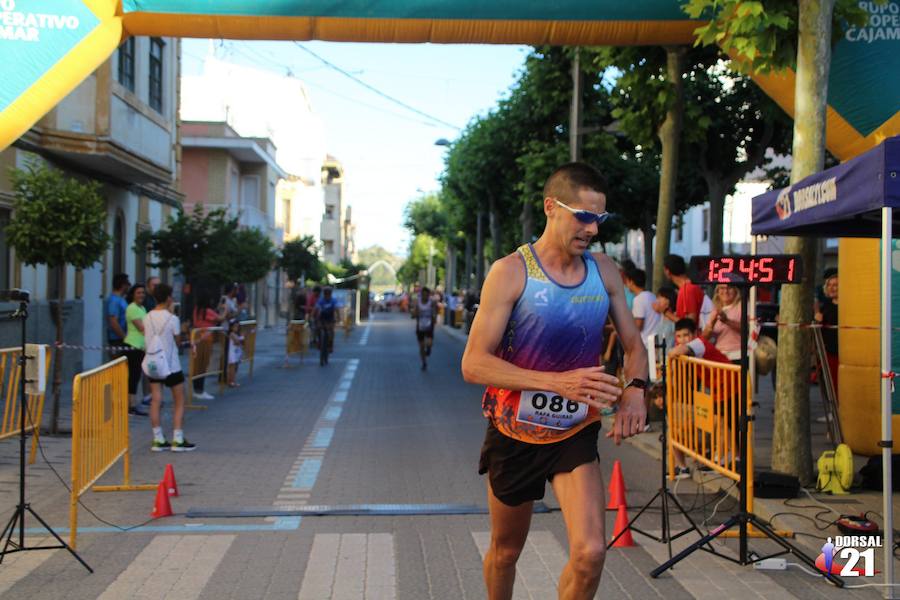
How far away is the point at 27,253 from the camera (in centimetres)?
1273

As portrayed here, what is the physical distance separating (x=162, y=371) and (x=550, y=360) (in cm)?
774

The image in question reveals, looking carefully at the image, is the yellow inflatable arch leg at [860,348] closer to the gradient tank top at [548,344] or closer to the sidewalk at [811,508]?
the sidewalk at [811,508]

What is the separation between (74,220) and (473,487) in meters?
6.15

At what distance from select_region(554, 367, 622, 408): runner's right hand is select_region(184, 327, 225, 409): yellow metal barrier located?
12501 mm

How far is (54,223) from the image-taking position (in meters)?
12.6

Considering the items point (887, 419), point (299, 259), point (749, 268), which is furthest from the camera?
point (299, 259)

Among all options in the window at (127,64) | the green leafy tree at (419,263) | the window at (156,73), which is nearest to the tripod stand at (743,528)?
the window at (127,64)

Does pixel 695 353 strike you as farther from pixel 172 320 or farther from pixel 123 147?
pixel 123 147

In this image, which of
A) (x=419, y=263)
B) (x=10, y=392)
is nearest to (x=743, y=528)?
(x=10, y=392)

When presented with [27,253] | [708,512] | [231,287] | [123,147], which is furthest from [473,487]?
[231,287]

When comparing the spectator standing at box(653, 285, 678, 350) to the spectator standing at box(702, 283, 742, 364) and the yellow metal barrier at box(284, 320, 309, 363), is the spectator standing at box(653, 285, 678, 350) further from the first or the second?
the yellow metal barrier at box(284, 320, 309, 363)

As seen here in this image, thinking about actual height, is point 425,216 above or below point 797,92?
above

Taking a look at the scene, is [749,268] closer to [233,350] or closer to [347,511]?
[347,511]

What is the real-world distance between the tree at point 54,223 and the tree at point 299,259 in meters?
34.2
